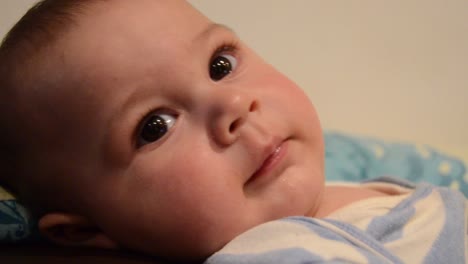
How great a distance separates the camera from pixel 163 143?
26.9 inches

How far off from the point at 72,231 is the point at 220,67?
0.28 meters

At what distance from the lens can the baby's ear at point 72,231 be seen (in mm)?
720

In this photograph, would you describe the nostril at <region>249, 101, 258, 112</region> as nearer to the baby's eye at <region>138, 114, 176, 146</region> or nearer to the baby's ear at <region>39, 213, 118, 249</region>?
the baby's eye at <region>138, 114, 176, 146</region>

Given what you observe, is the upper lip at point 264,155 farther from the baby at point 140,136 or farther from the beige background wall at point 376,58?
the beige background wall at point 376,58

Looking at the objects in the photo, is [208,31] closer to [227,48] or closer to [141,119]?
[227,48]

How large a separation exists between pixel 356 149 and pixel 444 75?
365mm

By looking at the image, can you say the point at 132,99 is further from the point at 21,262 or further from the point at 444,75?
the point at 444,75

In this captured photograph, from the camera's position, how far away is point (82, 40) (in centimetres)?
69

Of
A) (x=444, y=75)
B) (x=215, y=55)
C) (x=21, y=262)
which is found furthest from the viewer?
(x=444, y=75)

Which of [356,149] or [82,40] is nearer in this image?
[82,40]

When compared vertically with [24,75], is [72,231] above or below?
below

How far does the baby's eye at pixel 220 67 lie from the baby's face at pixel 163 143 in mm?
17

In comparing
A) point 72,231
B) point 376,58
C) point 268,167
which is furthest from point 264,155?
point 376,58

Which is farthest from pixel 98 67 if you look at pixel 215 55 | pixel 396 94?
pixel 396 94
